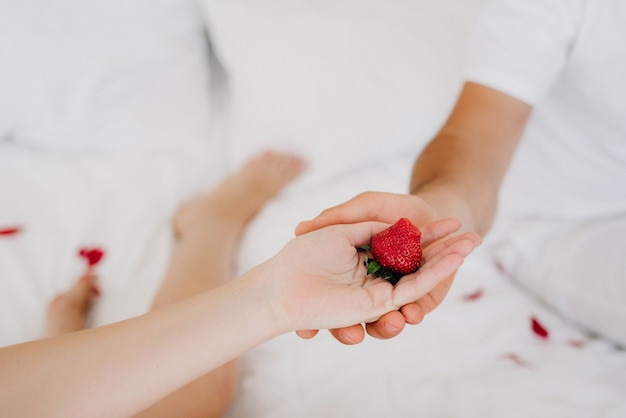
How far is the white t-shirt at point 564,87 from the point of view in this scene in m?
1.11

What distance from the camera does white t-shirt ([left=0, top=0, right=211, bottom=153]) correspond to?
1377 mm

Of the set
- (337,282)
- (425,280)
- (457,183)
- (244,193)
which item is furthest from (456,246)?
(244,193)

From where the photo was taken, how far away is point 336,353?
3.51ft

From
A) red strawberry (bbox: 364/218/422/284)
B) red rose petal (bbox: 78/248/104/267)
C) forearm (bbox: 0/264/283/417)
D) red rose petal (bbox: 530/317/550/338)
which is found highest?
red rose petal (bbox: 78/248/104/267)

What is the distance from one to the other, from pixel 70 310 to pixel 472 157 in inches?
30.9

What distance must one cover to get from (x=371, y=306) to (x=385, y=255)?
0.07 metres

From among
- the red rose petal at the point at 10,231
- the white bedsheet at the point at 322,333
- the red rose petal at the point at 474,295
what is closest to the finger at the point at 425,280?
the white bedsheet at the point at 322,333

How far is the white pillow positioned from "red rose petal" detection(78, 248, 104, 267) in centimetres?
43

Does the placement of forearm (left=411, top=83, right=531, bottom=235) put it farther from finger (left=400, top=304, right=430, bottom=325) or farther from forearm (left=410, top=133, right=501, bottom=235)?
finger (left=400, top=304, right=430, bottom=325)

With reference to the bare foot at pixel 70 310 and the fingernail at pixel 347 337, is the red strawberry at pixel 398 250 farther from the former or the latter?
the bare foot at pixel 70 310

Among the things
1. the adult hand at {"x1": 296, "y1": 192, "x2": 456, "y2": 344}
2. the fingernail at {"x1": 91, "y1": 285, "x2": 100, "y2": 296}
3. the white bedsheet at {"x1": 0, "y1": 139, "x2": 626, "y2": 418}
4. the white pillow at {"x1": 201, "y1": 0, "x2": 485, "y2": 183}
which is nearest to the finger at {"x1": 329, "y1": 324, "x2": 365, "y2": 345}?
the adult hand at {"x1": 296, "y1": 192, "x2": 456, "y2": 344}

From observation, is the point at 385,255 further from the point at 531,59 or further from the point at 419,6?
the point at 419,6

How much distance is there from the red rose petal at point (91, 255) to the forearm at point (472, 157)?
0.65 meters

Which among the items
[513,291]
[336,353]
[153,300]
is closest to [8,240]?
[153,300]
